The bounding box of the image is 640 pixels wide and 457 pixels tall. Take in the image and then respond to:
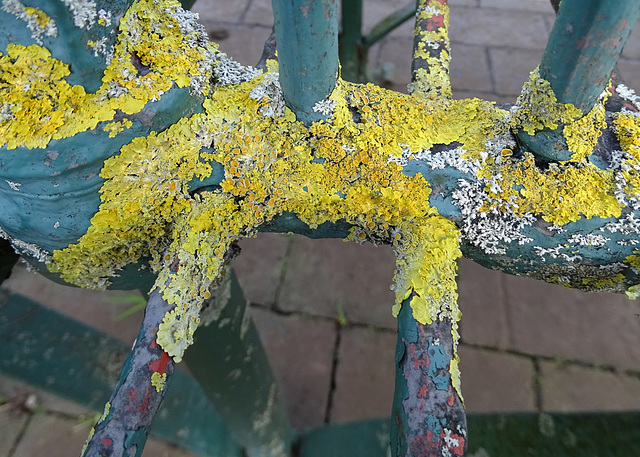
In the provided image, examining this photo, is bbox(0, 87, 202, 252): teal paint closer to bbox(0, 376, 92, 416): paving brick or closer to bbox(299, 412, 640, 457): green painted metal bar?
bbox(299, 412, 640, 457): green painted metal bar

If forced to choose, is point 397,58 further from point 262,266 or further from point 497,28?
point 262,266

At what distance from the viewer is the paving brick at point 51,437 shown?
1686mm

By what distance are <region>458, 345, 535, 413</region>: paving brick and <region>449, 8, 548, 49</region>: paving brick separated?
1.92m

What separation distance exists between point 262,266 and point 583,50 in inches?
67.8

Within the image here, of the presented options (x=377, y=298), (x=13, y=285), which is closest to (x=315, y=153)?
(x=377, y=298)

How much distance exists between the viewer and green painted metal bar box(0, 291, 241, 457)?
162cm

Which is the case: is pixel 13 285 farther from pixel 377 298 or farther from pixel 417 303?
pixel 417 303

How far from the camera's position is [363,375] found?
1.81 metres

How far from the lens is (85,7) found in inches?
19.2

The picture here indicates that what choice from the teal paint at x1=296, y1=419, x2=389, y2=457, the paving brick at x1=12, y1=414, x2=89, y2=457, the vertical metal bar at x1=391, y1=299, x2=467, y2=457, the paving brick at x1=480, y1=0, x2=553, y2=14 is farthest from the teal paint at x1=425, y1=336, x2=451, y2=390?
the paving brick at x1=480, y1=0, x2=553, y2=14

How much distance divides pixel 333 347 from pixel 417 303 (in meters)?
1.37

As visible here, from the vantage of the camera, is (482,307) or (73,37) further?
(482,307)

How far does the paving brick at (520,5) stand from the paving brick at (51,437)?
10.6 feet

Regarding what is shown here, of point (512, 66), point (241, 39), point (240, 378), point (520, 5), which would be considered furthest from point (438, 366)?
point (520, 5)
